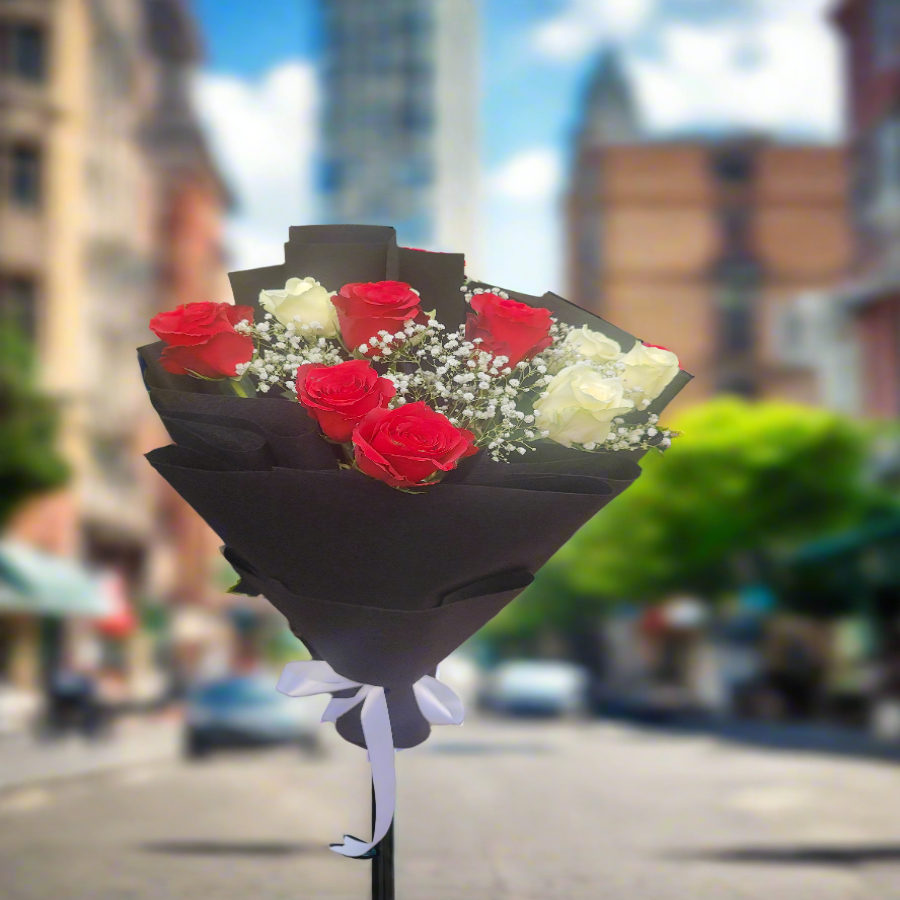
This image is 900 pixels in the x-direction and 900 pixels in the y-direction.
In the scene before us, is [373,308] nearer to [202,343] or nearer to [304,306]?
[304,306]

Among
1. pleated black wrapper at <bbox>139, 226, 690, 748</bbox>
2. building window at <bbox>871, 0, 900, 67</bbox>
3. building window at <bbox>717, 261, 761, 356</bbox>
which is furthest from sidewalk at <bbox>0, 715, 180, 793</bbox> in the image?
building window at <bbox>717, 261, 761, 356</bbox>

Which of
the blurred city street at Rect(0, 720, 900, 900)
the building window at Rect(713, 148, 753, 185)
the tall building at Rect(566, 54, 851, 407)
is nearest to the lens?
the blurred city street at Rect(0, 720, 900, 900)

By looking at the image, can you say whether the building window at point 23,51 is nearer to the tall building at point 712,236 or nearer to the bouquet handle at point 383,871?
the bouquet handle at point 383,871

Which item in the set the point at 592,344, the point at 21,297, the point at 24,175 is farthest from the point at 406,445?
the point at 24,175

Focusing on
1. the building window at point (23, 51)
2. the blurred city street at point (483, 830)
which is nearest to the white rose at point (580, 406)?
the blurred city street at point (483, 830)

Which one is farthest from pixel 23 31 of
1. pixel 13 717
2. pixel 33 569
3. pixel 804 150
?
pixel 804 150

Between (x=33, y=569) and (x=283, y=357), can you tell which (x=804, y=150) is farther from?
(x=283, y=357)

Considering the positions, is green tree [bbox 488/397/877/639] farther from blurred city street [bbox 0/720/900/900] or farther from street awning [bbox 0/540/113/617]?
blurred city street [bbox 0/720/900/900]
